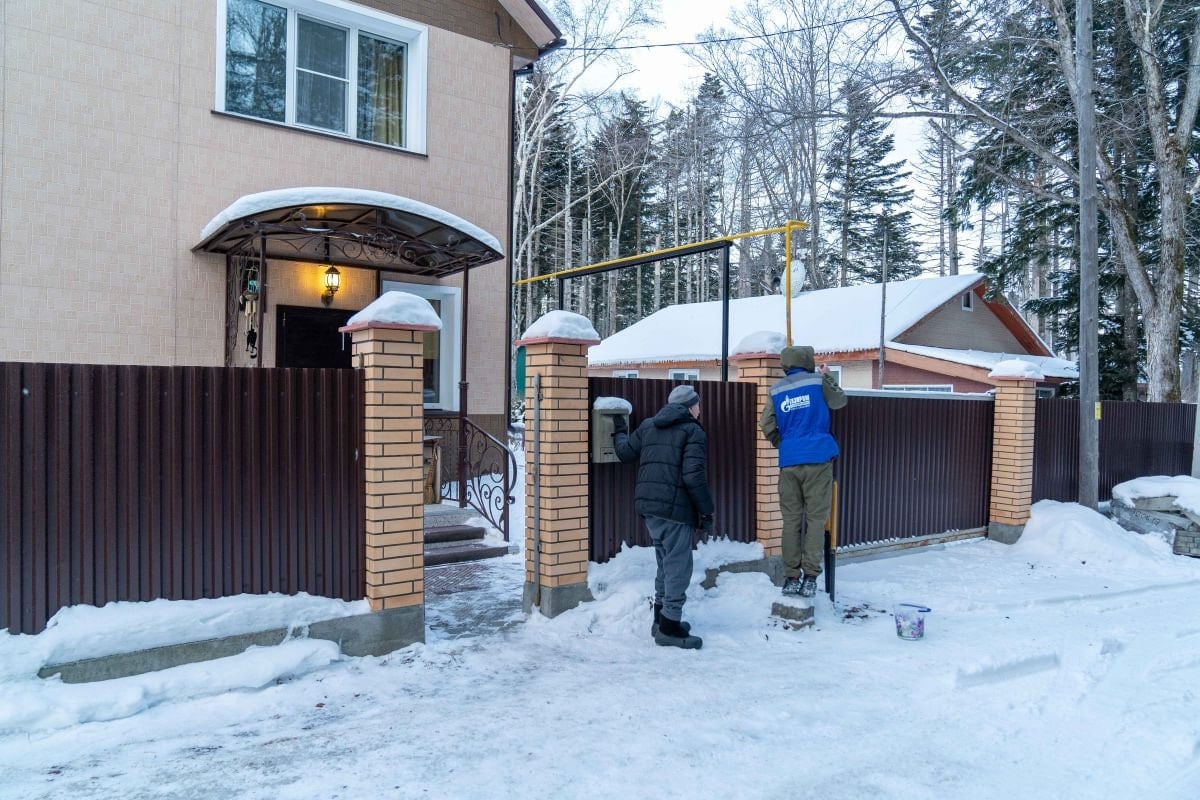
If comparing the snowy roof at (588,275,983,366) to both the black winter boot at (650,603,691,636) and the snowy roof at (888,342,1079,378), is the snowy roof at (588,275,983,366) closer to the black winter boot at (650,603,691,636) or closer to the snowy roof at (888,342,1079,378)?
the snowy roof at (888,342,1079,378)

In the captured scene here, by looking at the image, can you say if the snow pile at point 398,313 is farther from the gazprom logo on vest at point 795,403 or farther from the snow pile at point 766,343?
the snow pile at point 766,343

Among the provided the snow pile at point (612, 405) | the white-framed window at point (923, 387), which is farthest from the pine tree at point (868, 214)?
the snow pile at point (612, 405)

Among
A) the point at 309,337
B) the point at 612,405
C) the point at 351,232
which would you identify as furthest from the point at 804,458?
the point at 309,337

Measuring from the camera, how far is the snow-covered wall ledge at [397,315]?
4.56 meters

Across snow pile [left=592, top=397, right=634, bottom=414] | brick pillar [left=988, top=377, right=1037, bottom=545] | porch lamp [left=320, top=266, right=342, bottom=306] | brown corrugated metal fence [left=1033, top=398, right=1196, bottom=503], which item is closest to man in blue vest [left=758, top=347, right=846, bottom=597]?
snow pile [left=592, top=397, right=634, bottom=414]

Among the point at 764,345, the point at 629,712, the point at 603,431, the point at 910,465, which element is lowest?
the point at 629,712

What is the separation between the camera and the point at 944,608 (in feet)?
19.9

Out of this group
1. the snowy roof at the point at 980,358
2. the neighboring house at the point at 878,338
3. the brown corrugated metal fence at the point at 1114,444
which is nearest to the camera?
the brown corrugated metal fence at the point at 1114,444

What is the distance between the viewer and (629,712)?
3932mm

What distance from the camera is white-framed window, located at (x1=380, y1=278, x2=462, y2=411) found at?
974cm

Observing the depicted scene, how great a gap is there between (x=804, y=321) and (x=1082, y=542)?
1444 centimetres

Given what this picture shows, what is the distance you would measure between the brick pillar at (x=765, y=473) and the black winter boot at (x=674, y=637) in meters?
1.71

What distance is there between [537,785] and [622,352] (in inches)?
881

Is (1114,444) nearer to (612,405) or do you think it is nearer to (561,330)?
(612,405)
